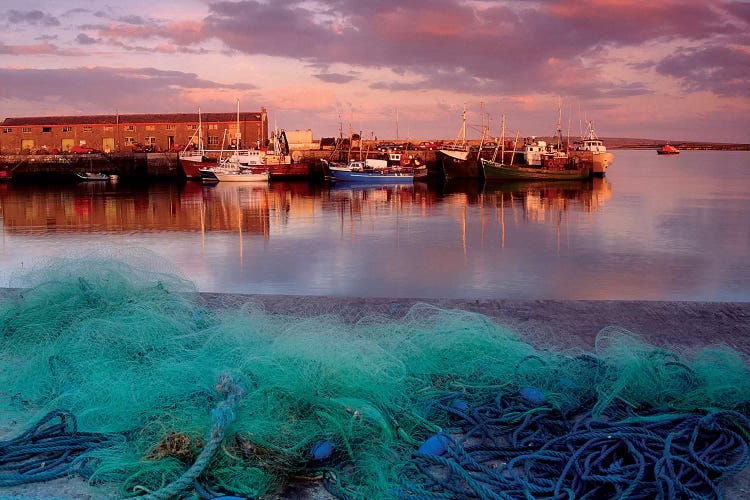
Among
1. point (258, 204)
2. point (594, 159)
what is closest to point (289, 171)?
point (258, 204)

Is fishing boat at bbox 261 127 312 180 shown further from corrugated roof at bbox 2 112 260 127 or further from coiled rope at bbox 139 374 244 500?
coiled rope at bbox 139 374 244 500

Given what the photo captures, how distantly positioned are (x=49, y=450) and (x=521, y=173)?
40.1 metres

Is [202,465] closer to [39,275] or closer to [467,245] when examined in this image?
[39,275]

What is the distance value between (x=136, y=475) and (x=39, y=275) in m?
2.69

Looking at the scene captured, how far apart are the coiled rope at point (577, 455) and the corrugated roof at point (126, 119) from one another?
49.8m

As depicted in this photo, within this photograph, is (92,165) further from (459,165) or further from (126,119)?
(459,165)

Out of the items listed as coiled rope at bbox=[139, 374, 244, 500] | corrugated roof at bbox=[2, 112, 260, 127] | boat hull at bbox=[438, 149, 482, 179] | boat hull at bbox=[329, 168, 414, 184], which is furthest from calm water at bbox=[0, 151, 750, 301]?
corrugated roof at bbox=[2, 112, 260, 127]

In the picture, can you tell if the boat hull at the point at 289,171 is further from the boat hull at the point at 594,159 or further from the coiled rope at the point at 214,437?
the coiled rope at the point at 214,437

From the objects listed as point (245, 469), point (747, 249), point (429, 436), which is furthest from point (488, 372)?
point (747, 249)

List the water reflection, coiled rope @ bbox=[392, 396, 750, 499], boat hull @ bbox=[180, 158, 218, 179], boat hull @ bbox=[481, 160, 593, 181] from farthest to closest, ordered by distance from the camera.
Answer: boat hull @ bbox=[180, 158, 218, 179]
boat hull @ bbox=[481, 160, 593, 181]
the water reflection
coiled rope @ bbox=[392, 396, 750, 499]

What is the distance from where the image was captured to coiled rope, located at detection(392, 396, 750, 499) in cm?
242

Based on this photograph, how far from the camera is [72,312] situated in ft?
13.2

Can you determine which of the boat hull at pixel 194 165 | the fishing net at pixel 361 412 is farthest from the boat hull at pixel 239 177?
the fishing net at pixel 361 412

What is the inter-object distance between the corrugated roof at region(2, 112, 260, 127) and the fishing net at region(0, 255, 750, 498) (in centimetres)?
4898
